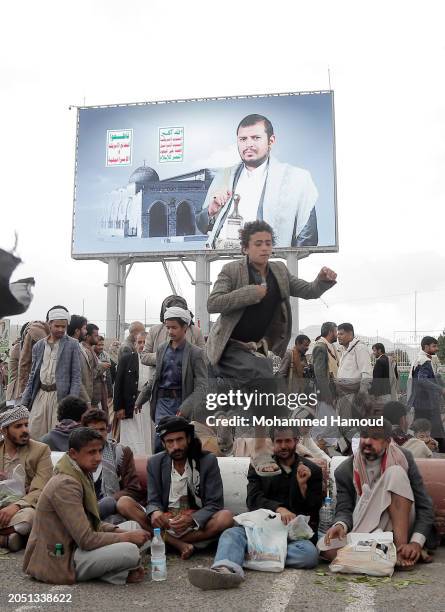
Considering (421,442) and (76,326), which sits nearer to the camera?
(421,442)

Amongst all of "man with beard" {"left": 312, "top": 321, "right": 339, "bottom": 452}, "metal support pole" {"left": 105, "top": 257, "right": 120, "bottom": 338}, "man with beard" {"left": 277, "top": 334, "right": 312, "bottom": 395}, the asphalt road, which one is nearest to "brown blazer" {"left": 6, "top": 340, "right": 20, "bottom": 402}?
"man with beard" {"left": 277, "top": 334, "right": 312, "bottom": 395}

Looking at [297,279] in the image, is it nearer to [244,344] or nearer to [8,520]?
[244,344]

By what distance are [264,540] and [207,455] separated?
0.65m

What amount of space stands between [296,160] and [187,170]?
3.41 metres

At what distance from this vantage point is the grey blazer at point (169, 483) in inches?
176

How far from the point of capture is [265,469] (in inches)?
180

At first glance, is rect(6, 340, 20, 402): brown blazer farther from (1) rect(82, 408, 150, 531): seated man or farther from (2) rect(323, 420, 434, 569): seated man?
(2) rect(323, 420, 434, 569): seated man

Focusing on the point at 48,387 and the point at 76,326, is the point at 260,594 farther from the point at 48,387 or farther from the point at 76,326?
the point at 76,326

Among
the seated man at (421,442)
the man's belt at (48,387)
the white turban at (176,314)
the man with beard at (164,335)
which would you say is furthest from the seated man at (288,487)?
the man's belt at (48,387)

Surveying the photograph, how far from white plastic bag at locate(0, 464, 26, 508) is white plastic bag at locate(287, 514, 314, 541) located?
166 cm

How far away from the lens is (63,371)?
570 cm

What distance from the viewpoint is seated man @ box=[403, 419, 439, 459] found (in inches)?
208

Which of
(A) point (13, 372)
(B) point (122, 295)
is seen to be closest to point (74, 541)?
(A) point (13, 372)

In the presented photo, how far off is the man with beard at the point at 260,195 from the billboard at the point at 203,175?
0.03m
